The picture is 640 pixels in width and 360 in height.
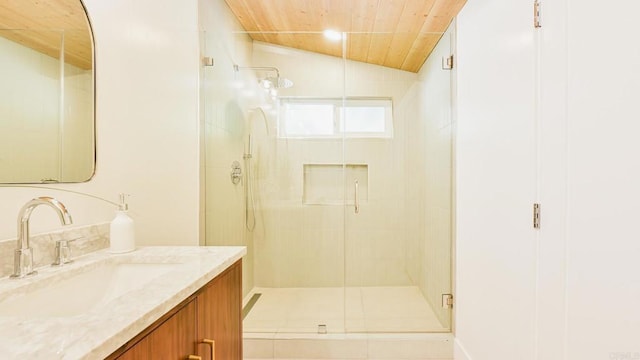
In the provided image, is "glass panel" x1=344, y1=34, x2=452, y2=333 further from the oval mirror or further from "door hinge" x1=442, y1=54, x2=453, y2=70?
the oval mirror

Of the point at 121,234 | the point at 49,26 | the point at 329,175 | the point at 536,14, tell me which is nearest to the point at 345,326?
the point at 329,175

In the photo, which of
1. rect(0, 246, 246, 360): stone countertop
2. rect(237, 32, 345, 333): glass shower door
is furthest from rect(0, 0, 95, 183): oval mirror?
rect(237, 32, 345, 333): glass shower door

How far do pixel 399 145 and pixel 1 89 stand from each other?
7.60 ft

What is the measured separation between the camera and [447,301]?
7.10ft

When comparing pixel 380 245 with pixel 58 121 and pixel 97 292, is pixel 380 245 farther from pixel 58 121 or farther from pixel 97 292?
pixel 58 121

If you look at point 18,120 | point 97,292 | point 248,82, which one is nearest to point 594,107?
point 97,292

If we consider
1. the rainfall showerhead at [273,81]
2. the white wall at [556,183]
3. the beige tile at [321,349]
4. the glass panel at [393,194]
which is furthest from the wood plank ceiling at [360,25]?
the beige tile at [321,349]

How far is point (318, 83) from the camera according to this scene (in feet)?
8.52

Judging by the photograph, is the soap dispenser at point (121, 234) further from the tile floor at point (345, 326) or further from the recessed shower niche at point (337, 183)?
the recessed shower niche at point (337, 183)

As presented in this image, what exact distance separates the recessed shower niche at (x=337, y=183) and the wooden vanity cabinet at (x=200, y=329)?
4.37ft

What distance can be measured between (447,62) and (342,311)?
199 cm

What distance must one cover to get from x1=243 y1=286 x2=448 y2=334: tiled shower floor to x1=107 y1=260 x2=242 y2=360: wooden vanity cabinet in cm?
106

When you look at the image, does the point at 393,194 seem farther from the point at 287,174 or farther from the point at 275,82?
the point at 275,82

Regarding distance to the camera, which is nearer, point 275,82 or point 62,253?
point 62,253
